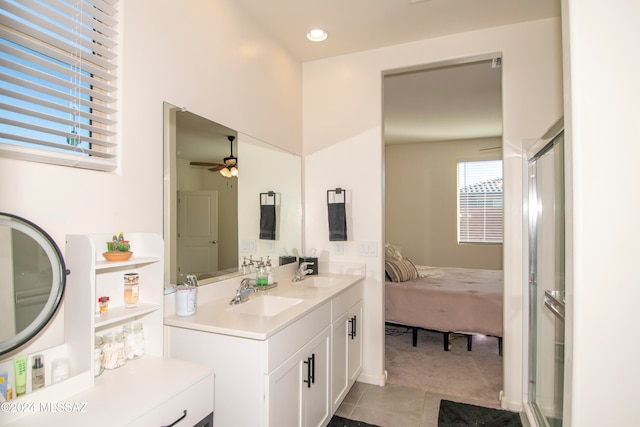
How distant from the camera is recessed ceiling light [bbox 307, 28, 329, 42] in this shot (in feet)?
8.21

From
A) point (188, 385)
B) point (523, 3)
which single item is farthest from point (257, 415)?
point (523, 3)

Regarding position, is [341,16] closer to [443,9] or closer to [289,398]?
[443,9]

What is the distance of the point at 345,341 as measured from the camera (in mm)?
2359

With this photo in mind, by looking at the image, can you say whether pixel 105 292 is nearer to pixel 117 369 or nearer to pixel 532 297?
pixel 117 369

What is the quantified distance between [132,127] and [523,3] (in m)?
2.41

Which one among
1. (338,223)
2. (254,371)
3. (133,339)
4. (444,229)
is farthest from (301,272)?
(444,229)

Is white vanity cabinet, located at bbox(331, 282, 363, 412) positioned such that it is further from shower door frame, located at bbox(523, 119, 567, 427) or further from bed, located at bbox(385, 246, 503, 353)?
shower door frame, located at bbox(523, 119, 567, 427)

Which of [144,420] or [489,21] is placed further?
[489,21]

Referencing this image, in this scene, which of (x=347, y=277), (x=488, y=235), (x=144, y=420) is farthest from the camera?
(x=488, y=235)

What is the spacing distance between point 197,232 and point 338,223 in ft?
4.18

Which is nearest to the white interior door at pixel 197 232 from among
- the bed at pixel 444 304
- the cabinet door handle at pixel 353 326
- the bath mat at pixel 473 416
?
the cabinet door handle at pixel 353 326

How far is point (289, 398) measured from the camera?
1.60 metres

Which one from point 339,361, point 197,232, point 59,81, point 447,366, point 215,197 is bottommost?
point 447,366

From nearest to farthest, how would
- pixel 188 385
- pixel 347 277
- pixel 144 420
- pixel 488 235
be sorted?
pixel 144 420 → pixel 188 385 → pixel 347 277 → pixel 488 235
